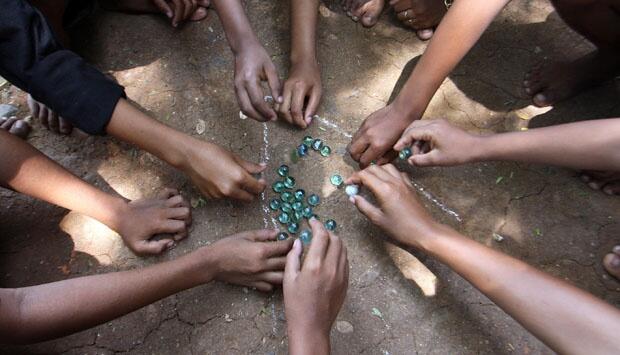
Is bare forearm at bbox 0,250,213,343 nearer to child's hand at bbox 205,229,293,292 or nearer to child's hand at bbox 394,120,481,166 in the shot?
child's hand at bbox 205,229,293,292

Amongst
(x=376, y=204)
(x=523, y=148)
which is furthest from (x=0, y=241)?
(x=523, y=148)

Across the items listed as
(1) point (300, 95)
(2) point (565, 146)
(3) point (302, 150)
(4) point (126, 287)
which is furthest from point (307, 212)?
(2) point (565, 146)

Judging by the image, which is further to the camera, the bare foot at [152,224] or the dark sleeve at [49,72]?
the bare foot at [152,224]

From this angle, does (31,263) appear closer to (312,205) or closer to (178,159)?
(178,159)

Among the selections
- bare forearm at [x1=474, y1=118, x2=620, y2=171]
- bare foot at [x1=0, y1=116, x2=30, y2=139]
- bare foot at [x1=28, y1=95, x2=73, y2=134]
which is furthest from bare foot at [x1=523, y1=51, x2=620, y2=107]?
bare foot at [x1=0, y1=116, x2=30, y2=139]

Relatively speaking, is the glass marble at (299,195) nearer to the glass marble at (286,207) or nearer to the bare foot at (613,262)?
the glass marble at (286,207)

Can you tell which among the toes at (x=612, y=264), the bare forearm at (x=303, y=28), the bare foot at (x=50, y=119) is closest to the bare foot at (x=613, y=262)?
the toes at (x=612, y=264)
